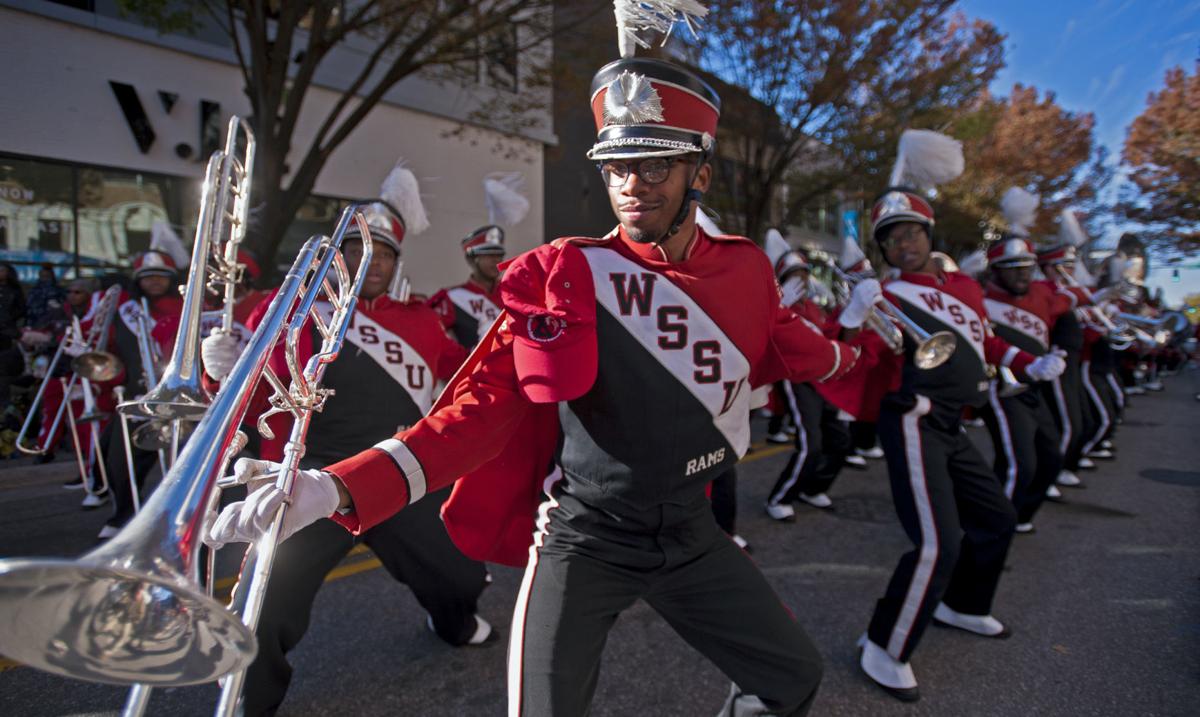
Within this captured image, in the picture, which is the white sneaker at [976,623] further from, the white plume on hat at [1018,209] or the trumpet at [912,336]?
the white plume on hat at [1018,209]

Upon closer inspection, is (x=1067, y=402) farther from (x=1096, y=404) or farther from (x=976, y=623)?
(x=976, y=623)

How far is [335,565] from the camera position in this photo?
9.37 ft

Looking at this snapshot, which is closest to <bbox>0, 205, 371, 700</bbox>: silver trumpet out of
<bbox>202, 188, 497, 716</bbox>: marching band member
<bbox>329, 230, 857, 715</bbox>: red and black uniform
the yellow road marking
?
<bbox>329, 230, 857, 715</bbox>: red and black uniform

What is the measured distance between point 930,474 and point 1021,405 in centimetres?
232

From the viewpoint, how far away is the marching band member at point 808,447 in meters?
5.69

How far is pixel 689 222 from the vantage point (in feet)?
7.18

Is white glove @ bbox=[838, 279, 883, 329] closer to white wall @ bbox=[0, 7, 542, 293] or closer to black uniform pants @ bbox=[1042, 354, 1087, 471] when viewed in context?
black uniform pants @ bbox=[1042, 354, 1087, 471]

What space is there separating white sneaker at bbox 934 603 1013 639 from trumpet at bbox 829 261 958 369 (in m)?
1.27

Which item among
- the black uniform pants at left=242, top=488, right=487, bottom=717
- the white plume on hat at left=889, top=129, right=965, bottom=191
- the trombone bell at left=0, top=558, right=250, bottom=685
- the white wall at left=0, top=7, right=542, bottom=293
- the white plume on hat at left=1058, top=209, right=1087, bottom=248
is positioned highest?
the white wall at left=0, top=7, right=542, bottom=293

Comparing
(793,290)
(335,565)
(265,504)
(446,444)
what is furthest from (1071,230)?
(265,504)

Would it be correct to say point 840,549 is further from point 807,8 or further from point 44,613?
point 807,8

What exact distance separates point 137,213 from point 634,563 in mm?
11103

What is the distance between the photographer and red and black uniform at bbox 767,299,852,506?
569 centimetres

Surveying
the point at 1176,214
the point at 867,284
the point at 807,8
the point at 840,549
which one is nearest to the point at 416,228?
the point at 867,284
